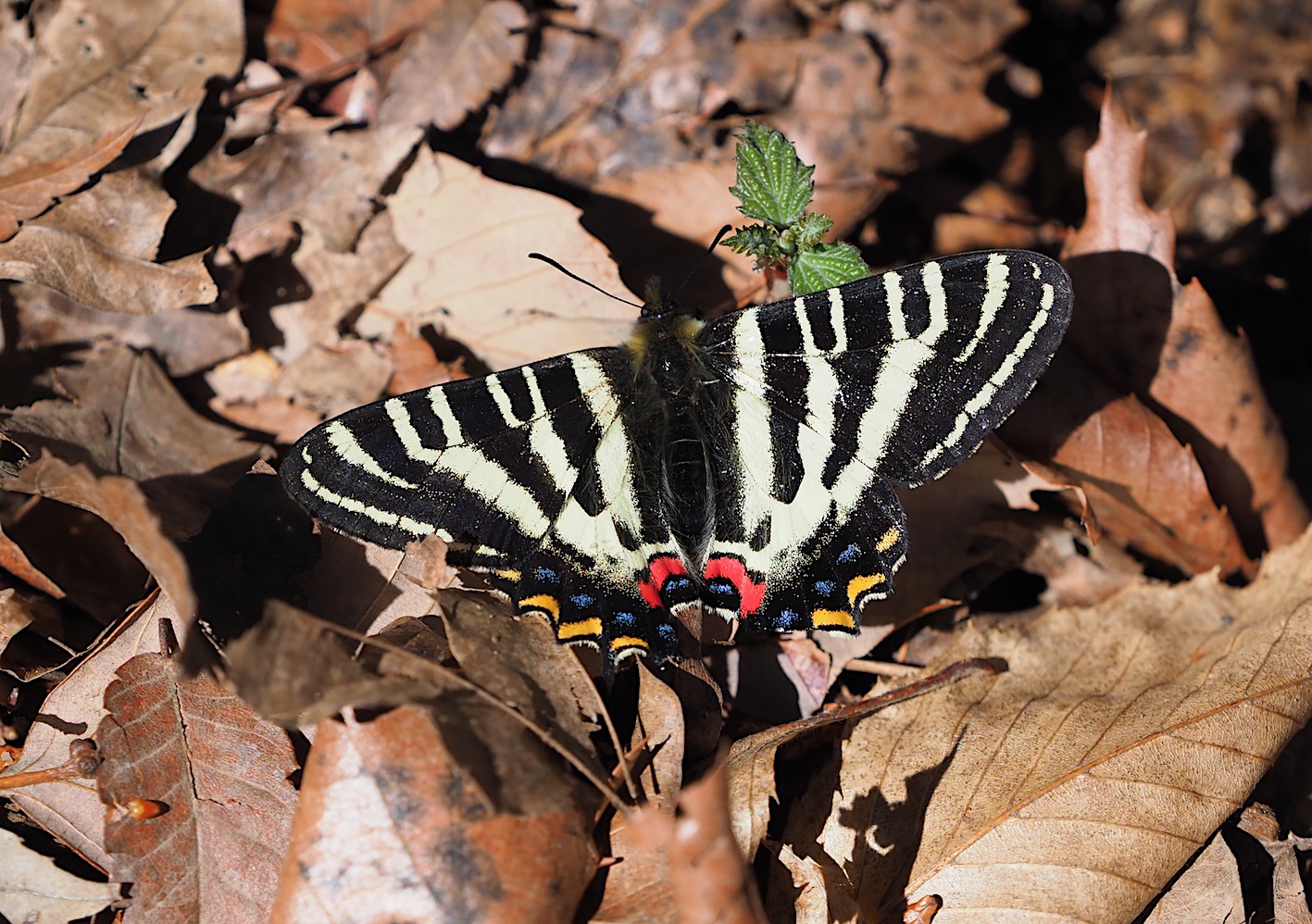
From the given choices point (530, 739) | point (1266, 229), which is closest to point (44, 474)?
point (530, 739)

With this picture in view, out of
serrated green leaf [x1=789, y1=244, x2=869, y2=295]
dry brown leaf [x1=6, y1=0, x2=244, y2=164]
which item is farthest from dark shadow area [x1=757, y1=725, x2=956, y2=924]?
dry brown leaf [x1=6, y1=0, x2=244, y2=164]

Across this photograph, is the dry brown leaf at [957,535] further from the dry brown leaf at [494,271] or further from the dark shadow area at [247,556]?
the dark shadow area at [247,556]

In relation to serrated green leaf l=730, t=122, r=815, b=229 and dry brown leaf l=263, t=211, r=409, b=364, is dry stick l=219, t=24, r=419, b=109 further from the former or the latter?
serrated green leaf l=730, t=122, r=815, b=229

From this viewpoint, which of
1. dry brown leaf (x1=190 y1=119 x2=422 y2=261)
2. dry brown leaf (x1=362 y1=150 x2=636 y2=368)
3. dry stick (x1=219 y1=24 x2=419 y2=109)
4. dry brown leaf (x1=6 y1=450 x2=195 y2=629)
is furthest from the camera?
dry stick (x1=219 y1=24 x2=419 y2=109)

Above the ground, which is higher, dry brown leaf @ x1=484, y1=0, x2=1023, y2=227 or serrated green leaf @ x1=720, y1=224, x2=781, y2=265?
dry brown leaf @ x1=484, y1=0, x2=1023, y2=227

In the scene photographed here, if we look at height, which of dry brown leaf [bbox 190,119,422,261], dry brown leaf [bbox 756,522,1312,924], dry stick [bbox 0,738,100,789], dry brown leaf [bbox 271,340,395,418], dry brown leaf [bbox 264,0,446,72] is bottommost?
dry brown leaf [bbox 756,522,1312,924]

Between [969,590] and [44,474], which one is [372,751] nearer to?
[44,474]

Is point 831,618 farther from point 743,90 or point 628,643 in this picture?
point 743,90
